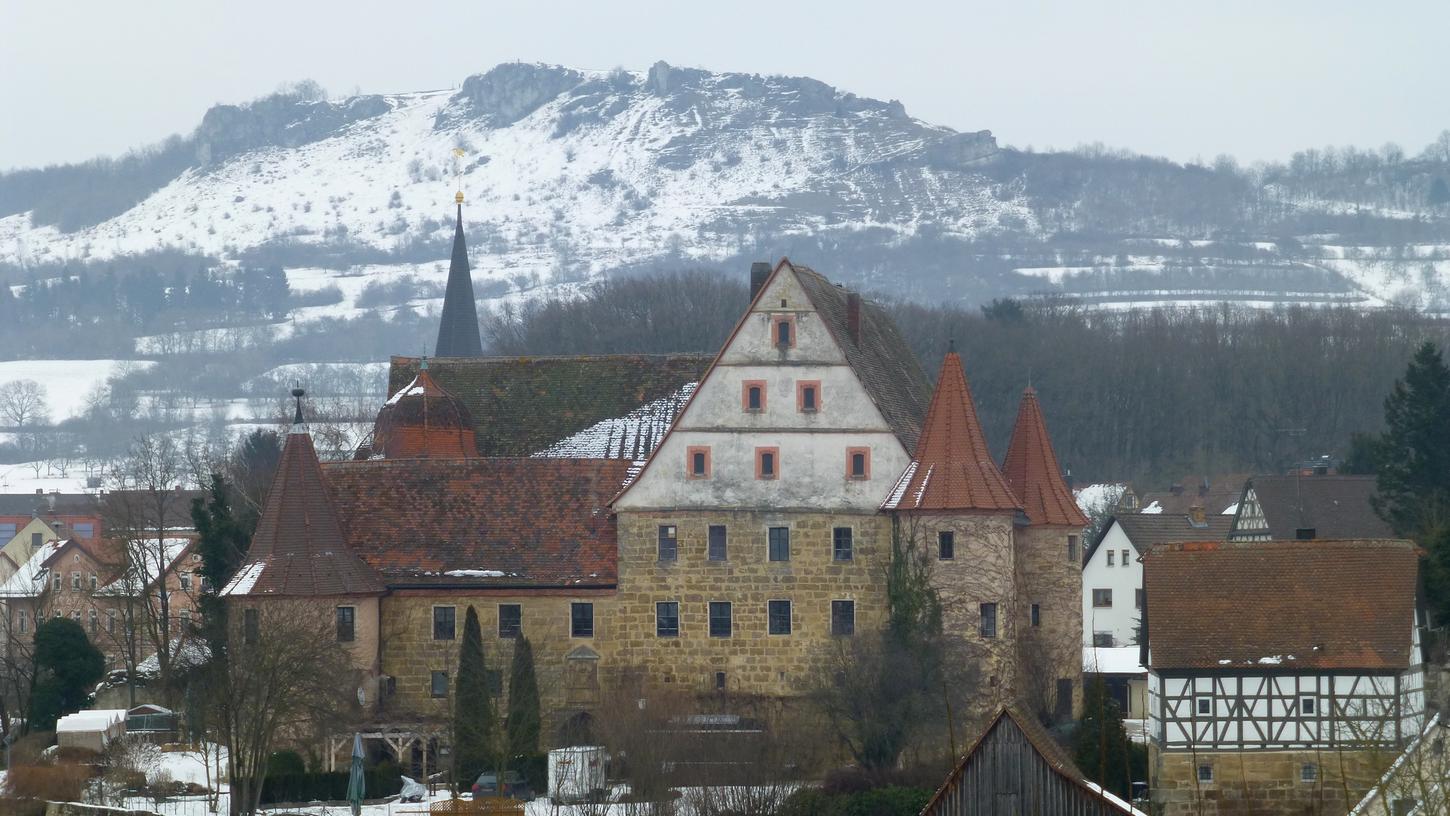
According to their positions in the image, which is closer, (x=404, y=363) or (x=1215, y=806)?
(x=1215, y=806)

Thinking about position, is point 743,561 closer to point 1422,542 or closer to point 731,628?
point 731,628

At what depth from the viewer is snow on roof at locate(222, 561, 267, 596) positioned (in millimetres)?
63875

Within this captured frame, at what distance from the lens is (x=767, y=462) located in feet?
219

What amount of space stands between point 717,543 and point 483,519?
5.73 m

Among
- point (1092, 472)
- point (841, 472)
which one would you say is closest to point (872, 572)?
point (841, 472)

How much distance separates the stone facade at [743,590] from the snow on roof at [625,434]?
5.52 metres

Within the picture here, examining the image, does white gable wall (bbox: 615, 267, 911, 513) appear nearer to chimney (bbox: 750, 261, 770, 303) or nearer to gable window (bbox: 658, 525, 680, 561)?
gable window (bbox: 658, 525, 680, 561)

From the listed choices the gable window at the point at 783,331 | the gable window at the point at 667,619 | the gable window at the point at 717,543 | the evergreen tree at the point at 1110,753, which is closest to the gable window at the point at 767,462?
the gable window at the point at 717,543

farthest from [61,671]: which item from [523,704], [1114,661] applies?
[1114,661]

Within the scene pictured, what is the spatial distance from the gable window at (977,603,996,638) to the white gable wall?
360cm

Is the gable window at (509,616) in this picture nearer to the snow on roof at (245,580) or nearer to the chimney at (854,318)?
the snow on roof at (245,580)

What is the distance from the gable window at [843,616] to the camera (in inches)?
2603

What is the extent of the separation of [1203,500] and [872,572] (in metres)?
60.8

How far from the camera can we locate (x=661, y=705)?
61938 mm
